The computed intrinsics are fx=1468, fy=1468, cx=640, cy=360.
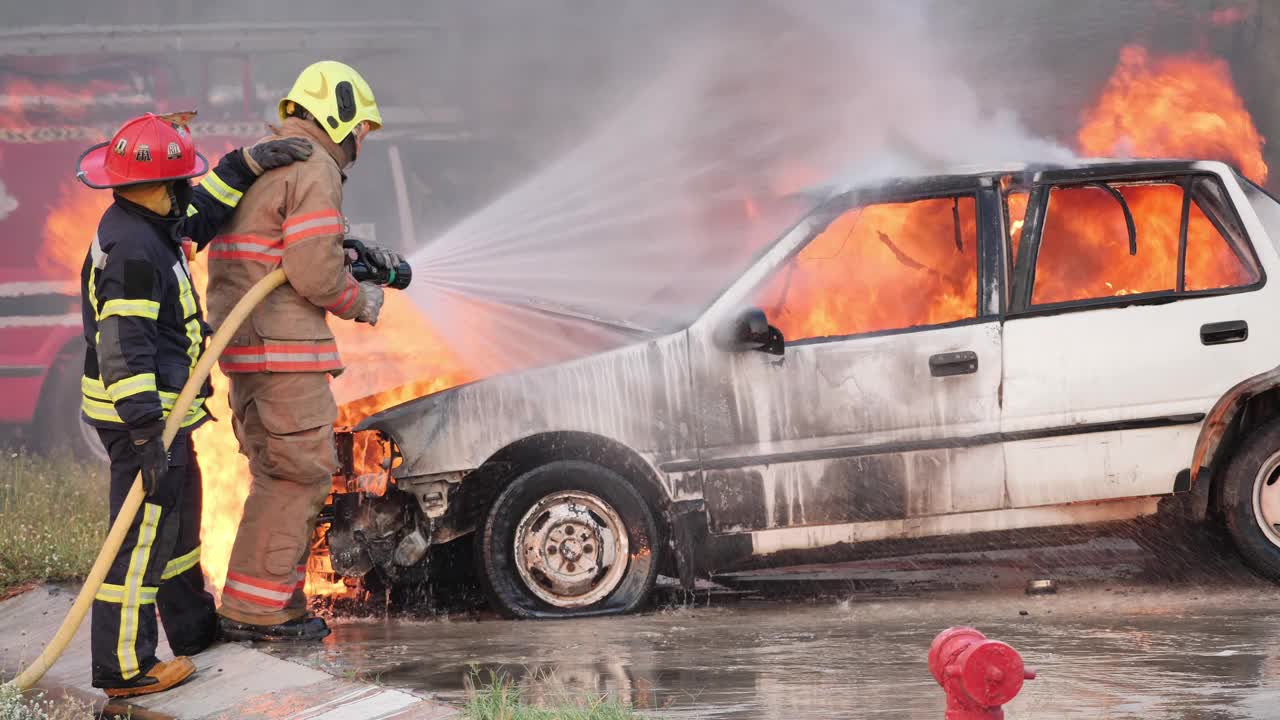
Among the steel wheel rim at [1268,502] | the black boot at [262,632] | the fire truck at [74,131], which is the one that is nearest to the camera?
the black boot at [262,632]

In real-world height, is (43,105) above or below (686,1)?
below

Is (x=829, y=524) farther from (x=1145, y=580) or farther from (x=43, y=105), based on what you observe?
(x=43, y=105)

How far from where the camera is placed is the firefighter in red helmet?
4875mm

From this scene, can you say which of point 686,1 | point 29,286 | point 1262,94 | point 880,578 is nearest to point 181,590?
point 880,578

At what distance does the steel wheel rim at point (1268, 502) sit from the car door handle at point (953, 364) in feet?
4.26

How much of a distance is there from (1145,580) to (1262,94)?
20.6ft

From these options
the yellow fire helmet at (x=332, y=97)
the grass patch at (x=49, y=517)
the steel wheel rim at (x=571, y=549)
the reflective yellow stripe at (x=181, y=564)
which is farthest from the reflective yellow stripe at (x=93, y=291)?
the grass patch at (x=49, y=517)

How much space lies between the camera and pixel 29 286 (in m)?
10.1

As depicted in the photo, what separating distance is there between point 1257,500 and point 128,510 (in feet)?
→ 14.5

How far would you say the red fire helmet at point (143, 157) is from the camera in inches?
196

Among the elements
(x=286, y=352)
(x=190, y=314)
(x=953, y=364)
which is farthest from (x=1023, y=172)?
(x=190, y=314)

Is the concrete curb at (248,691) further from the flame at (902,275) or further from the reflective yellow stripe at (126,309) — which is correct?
the reflective yellow stripe at (126,309)

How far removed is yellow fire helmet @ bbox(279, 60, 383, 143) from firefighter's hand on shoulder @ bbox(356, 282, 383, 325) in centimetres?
59

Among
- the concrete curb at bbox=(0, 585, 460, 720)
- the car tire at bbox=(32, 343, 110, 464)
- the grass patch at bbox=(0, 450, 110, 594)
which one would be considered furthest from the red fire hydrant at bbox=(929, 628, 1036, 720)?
the car tire at bbox=(32, 343, 110, 464)
